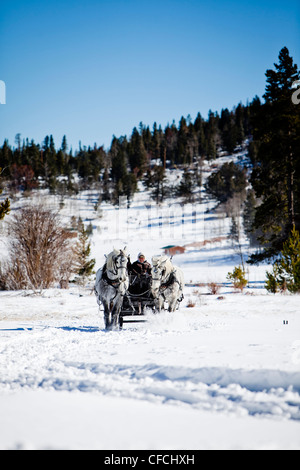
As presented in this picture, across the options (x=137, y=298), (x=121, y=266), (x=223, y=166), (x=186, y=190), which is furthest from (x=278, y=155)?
(x=223, y=166)

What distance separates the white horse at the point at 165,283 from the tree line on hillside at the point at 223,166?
17.9 feet

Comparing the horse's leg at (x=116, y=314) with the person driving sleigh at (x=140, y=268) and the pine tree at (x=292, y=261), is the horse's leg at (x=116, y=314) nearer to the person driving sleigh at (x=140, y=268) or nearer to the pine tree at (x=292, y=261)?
the person driving sleigh at (x=140, y=268)

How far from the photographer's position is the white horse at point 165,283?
8188 millimetres

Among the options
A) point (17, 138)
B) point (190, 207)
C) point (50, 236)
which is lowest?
point (50, 236)

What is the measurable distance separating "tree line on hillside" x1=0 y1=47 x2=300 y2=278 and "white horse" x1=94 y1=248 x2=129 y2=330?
466 centimetres

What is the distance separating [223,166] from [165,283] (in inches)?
3063

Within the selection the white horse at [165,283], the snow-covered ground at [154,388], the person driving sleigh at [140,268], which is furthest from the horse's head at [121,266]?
the person driving sleigh at [140,268]

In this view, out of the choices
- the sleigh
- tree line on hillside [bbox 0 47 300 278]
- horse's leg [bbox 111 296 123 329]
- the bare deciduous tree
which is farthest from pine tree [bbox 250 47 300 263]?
the bare deciduous tree

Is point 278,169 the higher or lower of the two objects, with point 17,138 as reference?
lower

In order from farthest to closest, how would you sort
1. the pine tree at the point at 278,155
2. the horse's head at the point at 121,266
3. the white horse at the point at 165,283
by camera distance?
the pine tree at the point at 278,155 → the white horse at the point at 165,283 → the horse's head at the point at 121,266

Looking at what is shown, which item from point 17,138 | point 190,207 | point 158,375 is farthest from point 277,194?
point 17,138
